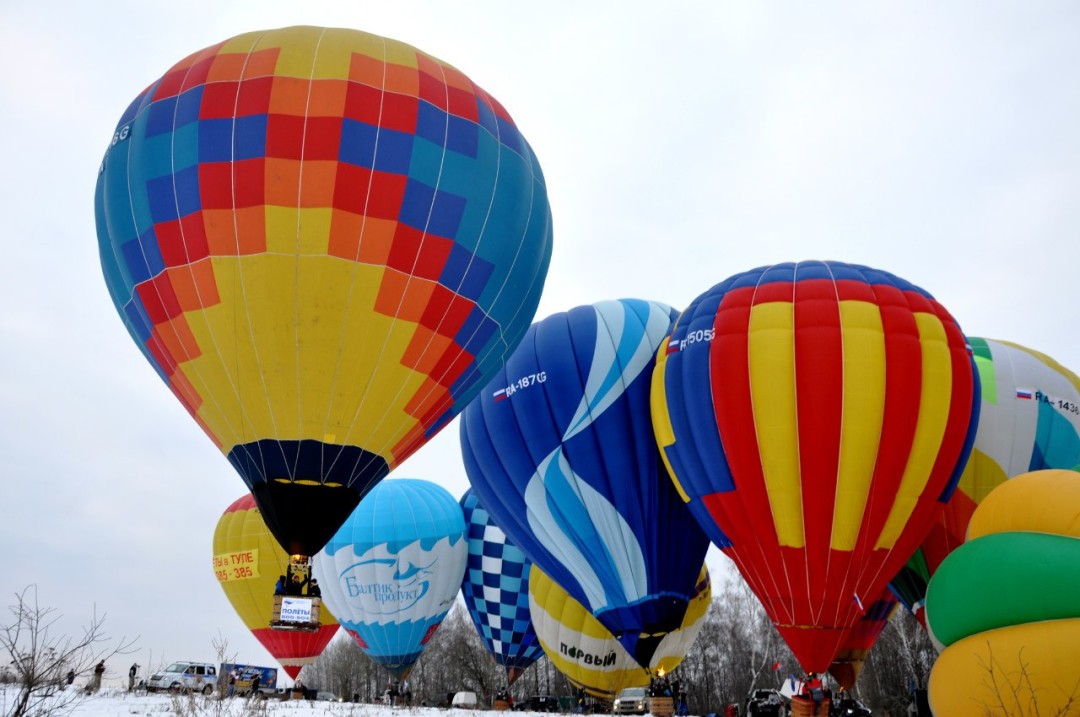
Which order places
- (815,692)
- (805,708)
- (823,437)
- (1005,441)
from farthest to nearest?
(1005,441)
(823,437)
(815,692)
(805,708)

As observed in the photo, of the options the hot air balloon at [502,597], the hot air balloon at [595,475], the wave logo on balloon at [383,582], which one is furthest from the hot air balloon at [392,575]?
the hot air balloon at [595,475]

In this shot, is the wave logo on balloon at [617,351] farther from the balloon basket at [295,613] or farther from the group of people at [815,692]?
the balloon basket at [295,613]

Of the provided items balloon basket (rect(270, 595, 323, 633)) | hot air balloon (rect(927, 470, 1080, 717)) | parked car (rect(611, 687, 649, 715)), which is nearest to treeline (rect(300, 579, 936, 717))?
parked car (rect(611, 687, 649, 715))

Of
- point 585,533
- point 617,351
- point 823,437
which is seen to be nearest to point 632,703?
point 585,533

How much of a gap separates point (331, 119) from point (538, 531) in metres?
7.39

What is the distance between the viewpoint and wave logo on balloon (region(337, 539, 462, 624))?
19875 mm

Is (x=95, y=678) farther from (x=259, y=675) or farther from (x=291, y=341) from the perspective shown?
(x=259, y=675)

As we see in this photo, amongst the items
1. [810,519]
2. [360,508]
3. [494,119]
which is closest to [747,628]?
[360,508]

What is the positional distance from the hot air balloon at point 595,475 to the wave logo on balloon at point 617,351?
0.7 inches

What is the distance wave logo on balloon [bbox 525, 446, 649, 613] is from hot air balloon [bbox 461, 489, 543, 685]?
20.9 ft

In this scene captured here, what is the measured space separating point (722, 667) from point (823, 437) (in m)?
27.3

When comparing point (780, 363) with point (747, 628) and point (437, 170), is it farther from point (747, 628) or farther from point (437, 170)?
point (747, 628)

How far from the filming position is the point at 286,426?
31.3ft

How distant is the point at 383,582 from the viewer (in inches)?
782
